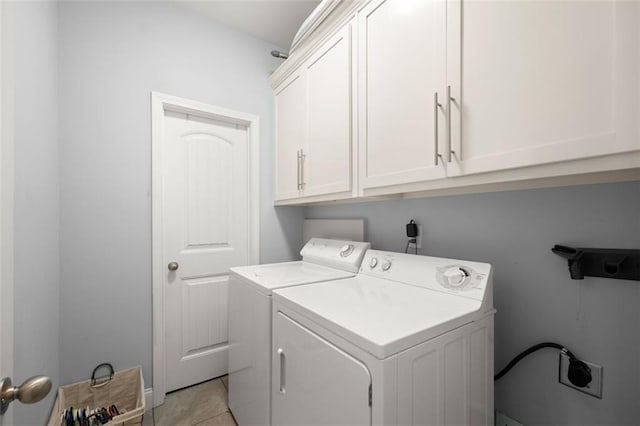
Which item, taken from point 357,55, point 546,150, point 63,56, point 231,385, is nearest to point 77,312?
point 231,385

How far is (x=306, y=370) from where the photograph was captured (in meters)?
0.95

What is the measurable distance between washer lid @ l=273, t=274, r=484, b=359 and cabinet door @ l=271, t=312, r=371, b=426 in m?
0.07

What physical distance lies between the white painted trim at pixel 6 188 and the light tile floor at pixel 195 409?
4.54 feet

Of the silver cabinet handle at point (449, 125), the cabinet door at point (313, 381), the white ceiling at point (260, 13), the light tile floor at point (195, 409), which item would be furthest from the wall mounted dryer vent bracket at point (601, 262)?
the white ceiling at point (260, 13)

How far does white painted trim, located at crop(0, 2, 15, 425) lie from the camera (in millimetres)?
580

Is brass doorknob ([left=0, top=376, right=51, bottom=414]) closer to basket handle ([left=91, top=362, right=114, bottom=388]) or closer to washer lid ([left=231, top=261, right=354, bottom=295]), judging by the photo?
washer lid ([left=231, top=261, right=354, bottom=295])

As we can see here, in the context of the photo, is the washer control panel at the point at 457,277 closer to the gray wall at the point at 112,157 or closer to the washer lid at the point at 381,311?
the washer lid at the point at 381,311

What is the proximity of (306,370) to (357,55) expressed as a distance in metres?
1.48

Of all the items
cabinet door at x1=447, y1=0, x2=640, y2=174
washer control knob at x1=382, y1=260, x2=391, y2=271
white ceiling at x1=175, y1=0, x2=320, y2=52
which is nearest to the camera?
cabinet door at x1=447, y1=0, x2=640, y2=174

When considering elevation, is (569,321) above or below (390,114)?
below

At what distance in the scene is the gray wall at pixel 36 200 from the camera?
Result: 3.32 ft

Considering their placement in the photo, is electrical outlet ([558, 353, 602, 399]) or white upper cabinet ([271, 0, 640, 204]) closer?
white upper cabinet ([271, 0, 640, 204])

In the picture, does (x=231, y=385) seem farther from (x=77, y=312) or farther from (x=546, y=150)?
(x=546, y=150)

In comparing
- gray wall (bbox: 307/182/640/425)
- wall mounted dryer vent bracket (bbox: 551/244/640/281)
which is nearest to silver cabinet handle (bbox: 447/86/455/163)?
gray wall (bbox: 307/182/640/425)
